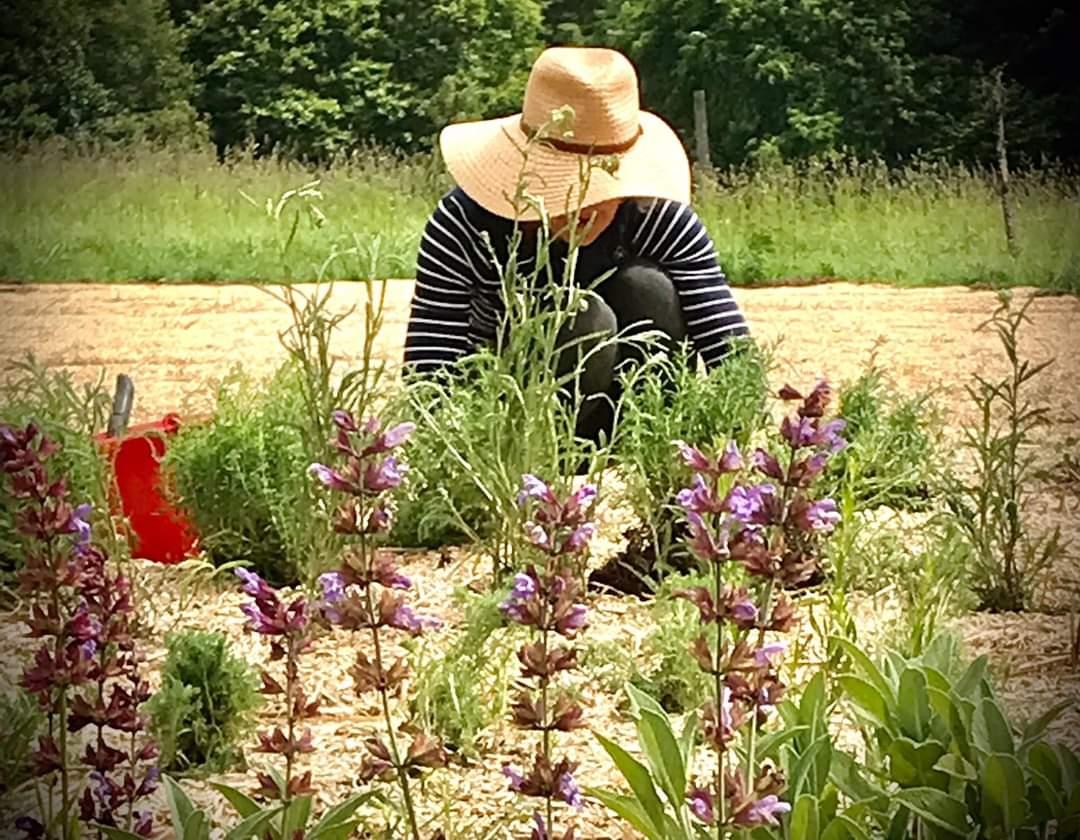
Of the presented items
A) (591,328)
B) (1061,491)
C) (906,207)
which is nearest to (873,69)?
(906,207)

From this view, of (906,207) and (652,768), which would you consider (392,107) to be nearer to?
(906,207)

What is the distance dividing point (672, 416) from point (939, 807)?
50cm

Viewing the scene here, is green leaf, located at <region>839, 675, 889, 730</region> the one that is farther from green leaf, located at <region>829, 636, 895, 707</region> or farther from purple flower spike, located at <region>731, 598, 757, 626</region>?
purple flower spike, located at <region>731, 598, 757, 626</region>

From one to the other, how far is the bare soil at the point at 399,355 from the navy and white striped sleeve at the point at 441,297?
0.02 meters

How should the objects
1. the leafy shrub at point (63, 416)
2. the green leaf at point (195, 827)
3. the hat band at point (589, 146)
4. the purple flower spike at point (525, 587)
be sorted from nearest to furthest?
the purple flower spike at point (525, 587), the green leaf at point (195, 827), the leafy shrub at point (63, 416), the hat band at point (589, 146)

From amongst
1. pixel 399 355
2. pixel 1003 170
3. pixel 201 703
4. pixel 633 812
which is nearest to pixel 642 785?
pixel 633 812

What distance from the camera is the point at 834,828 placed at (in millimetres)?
1100

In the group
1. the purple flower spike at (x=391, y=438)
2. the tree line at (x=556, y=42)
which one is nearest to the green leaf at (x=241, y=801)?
the purple flower spike at (x=391, y=438)

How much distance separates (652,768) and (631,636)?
1.19 ft

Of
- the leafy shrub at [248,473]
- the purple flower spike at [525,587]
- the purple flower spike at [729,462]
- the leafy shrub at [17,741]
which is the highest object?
the purple flower spike at [729,462]

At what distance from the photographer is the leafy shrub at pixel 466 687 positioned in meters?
1.29

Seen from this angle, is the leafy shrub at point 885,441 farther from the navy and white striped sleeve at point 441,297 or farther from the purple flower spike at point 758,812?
the purple flower spike at point 758,812

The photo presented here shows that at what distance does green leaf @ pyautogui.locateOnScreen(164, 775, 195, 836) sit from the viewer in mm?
1054

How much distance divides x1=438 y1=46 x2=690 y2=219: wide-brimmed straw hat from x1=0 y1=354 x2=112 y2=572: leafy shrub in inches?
13.9
